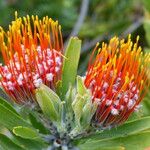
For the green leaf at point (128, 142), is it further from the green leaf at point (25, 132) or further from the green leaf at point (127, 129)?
the green leaf at point (25, 132)

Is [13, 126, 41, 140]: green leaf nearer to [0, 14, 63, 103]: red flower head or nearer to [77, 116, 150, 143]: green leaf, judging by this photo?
[0, 14, 63, 103]: red flower head

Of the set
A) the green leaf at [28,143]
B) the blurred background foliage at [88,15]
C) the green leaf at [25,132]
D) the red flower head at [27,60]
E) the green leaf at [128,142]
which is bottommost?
the green leaf at [128,142]

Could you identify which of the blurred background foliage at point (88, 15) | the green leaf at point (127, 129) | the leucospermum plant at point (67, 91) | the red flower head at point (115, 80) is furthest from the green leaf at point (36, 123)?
the blurred background foliage at point (88, 15)

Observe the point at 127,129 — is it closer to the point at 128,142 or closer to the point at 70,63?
the point at 128,142

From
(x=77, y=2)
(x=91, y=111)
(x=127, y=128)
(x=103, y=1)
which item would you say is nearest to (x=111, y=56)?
(x=91, y=111)

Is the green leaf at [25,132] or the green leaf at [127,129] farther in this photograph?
the green leaf at [127,129]

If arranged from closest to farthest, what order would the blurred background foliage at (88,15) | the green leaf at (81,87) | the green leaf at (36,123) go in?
the green leaf at (81,87), the green leaf at (36,123), the blurred background foliage at (88,15)

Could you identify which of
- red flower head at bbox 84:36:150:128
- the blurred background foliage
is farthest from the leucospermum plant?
the blurred background foliage

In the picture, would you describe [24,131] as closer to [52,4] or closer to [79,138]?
[79,138]
